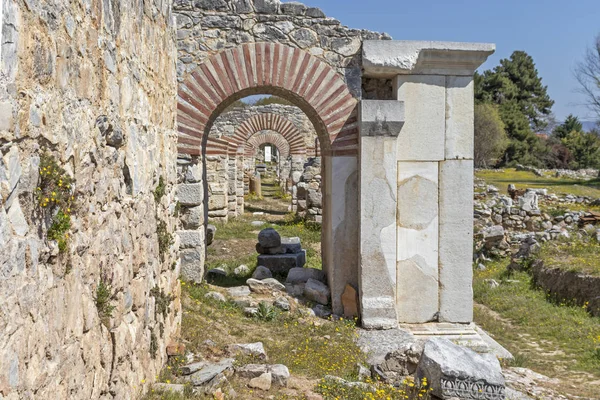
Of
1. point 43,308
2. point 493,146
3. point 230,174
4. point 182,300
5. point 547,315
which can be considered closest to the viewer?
point 43,308

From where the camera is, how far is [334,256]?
601cm

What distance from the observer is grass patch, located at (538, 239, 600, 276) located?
8141mm

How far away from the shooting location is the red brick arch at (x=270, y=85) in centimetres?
587

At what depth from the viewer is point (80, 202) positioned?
7.66ft

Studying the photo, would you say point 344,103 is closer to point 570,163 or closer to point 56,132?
point 56,132

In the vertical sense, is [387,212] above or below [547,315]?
above

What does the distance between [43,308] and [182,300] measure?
3.63 meters

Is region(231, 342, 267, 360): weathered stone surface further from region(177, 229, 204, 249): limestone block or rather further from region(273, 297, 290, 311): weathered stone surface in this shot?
region(177, 229, 204, 249): limestone block

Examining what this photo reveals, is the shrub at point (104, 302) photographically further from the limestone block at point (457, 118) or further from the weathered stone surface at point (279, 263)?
the weathered stone surface at point (279, 263)

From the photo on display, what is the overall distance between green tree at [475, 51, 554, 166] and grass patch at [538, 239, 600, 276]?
2698 centimetres

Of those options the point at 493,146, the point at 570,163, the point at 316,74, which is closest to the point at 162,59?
the point at 316,74

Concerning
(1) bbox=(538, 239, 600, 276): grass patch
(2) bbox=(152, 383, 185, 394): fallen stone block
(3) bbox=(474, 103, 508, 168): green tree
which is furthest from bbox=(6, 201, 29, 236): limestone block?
(3) bbox=(474, 103, 508, 168): green tree

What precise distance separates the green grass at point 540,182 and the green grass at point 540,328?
40.2 feet

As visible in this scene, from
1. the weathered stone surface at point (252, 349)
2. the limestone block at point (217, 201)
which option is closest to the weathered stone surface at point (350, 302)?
the weathered stone surface at point (252, 349)
